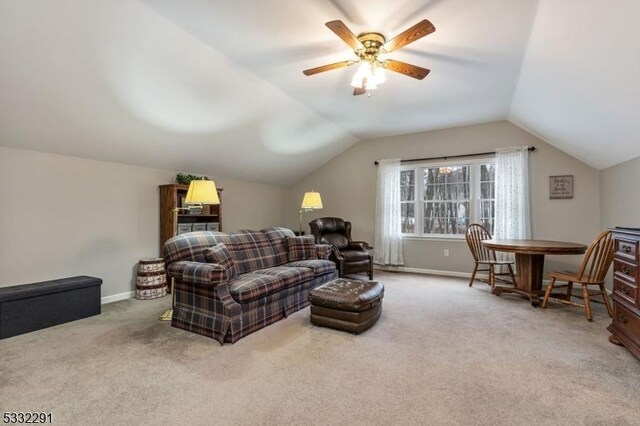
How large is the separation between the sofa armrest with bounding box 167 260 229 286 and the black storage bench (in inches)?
47.0

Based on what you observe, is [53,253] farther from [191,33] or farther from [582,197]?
[582,197]

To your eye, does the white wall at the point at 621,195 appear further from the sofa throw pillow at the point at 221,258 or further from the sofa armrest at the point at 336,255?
the sofa throw pillow at the point at 221,258

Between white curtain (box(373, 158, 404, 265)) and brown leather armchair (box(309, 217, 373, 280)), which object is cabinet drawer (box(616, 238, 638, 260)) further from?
white curtain (box(373, 158, 404, 265))

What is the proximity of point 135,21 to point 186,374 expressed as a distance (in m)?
2.77

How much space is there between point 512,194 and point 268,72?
4.17 meters

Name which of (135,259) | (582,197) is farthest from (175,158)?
(582,197)

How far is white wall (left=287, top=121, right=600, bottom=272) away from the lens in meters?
4.78

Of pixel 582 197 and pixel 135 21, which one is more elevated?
pixel 135 21

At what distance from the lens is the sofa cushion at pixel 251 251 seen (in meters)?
3.73

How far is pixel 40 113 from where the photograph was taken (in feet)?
10.1

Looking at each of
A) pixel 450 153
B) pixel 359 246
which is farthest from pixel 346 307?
pixel 450 153

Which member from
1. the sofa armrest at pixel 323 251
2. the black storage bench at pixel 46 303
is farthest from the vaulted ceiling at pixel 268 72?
the sofa armrest at pixel 323 251

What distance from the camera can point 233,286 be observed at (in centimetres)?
294

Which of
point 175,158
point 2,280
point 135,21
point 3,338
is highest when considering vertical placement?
point 135,21
